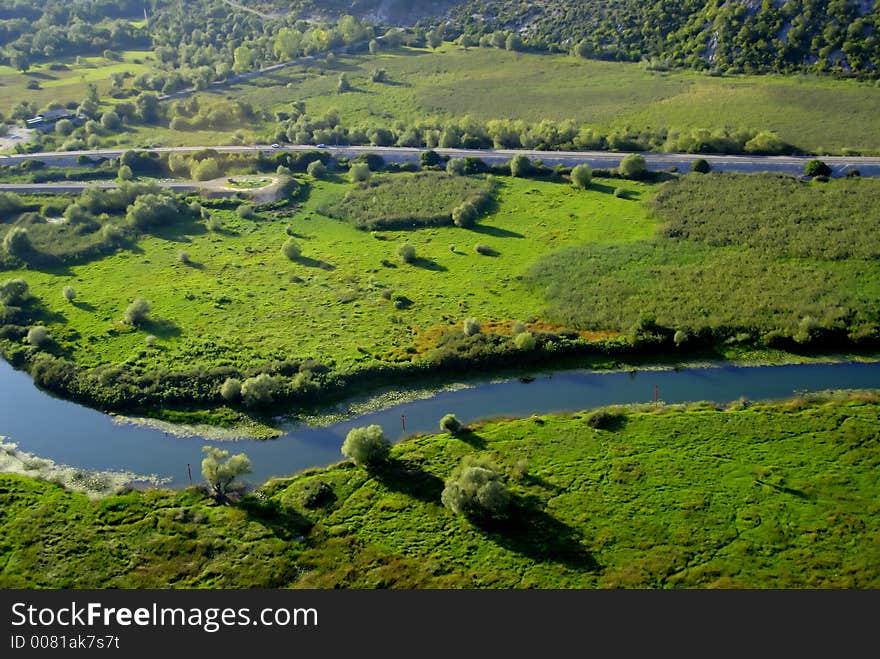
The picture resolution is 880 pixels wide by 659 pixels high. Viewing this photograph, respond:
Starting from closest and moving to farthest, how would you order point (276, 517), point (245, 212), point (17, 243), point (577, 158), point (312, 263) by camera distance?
point (276, 517) < point (312, 263) < point (17, 243) < point (245, 212) < point (577, 158)

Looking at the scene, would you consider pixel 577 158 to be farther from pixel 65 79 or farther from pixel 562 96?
pixel 65 79

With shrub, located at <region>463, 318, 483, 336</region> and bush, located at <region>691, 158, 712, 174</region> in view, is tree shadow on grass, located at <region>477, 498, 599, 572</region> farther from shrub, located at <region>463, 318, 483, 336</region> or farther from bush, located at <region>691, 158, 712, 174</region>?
bush, located at <region>691, 158, 712, 174</region>

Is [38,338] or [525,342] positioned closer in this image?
[525,342]

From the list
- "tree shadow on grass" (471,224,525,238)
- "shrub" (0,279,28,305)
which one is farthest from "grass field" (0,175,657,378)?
"shrub" (0,279,28,305)

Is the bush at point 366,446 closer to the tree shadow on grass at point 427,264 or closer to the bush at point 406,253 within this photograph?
the tree shadow on grass at point 427,264

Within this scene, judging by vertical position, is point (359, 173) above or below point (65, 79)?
below

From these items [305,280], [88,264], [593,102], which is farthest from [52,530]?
[593,102]

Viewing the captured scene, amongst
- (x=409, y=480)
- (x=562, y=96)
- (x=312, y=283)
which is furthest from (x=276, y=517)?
(x=562, y=96)
